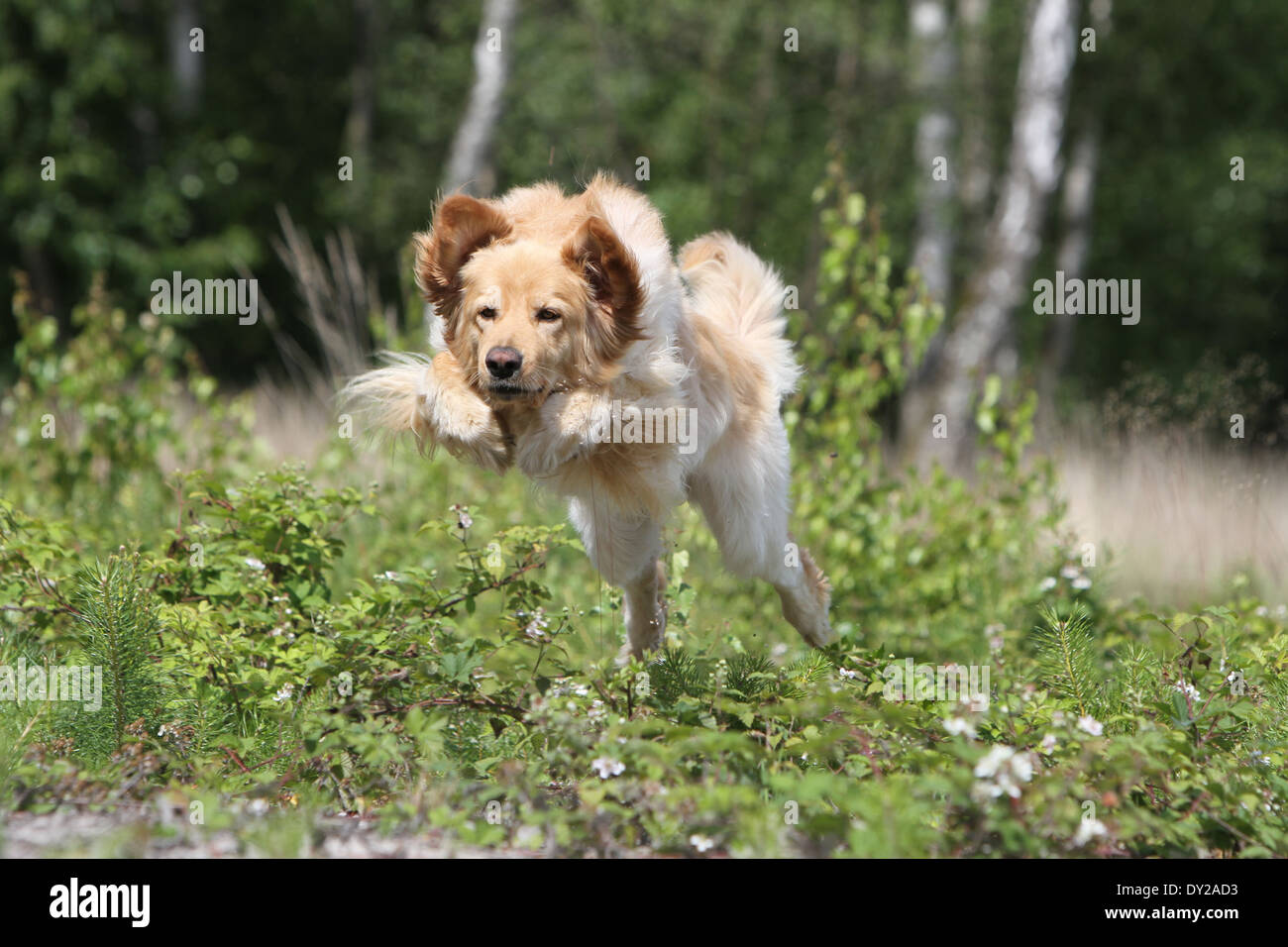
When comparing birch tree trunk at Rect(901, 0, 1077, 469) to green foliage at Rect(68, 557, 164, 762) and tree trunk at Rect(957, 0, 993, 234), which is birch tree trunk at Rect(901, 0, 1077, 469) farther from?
green foliage at Rect(68, 557, 164, 762)

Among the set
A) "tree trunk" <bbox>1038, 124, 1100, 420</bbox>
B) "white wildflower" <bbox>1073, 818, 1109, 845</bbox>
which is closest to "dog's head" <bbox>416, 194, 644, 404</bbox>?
"white wildflower" <bbox>1073, 818, 1109, 845</bbox>

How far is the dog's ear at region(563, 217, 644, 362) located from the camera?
4.00m

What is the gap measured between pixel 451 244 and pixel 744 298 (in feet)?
5.27

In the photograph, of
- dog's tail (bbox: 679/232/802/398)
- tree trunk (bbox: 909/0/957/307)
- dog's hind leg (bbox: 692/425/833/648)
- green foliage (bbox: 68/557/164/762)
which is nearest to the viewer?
green foliage (bbox: 68/557/164/762)

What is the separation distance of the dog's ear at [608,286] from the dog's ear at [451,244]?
309 mm

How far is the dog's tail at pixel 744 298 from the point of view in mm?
5137

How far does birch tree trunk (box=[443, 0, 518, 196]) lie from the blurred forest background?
4cm

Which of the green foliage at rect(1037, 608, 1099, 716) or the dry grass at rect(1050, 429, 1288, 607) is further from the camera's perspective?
the dry grass at rect(1050, 429, 1288, 607)

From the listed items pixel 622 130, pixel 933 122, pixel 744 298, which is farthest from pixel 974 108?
pixel 744 298

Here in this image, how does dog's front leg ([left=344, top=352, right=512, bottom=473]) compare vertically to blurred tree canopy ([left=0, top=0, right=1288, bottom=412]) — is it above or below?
below

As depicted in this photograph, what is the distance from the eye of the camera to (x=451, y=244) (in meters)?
4.09

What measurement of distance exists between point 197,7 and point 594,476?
15171 mm

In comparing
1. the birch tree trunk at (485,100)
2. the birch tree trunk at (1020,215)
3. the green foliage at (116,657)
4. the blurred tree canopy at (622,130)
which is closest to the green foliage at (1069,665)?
the green foliage at (116,657)
